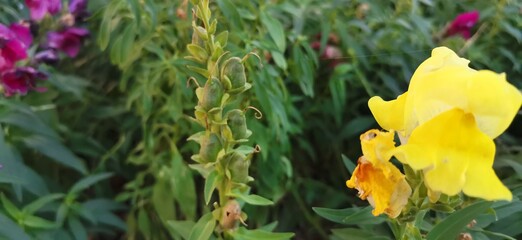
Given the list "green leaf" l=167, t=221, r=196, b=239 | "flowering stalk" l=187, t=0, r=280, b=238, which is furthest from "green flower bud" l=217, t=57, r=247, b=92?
"green leaf" l=167, t=221, r=196, b=239

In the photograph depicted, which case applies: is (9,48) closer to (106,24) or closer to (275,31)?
(106,24)

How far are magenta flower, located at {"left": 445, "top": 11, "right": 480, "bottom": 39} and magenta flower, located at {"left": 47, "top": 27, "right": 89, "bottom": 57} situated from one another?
0.62 metres

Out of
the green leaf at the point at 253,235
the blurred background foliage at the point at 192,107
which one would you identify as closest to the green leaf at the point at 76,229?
the blurred background foliage at the point at 192,107

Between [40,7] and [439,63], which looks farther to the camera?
[40,7]

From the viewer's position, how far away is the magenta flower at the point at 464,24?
3.43 ft

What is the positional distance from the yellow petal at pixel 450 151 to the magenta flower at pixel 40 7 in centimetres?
74

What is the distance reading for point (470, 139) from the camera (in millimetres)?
469

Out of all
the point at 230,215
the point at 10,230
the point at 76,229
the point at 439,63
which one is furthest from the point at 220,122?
the point at 76,229

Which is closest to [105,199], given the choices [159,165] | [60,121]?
[159,165]

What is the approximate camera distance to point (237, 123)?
0.58m

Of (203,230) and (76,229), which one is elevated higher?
(203,230)

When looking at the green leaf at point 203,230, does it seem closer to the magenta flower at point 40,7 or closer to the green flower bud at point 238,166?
the green flower bud at point 238,166

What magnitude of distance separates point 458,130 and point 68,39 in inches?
31.0

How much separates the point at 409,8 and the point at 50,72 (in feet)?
2.08
